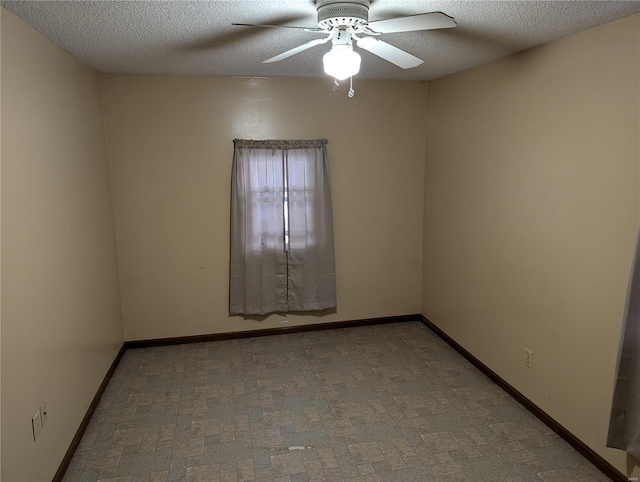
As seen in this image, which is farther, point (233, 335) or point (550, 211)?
point (233, 335)

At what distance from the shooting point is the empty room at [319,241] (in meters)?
2.15

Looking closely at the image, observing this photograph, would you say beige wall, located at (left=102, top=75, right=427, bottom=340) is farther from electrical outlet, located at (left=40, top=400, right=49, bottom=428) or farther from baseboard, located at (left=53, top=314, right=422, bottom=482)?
→ electrical outlet, located at (left=40, top=400, right=49, bottom=428)

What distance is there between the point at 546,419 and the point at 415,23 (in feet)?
7.98

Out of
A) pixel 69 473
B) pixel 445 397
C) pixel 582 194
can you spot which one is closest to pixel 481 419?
pixel 445 397

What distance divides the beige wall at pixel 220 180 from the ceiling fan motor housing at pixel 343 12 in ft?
6.57

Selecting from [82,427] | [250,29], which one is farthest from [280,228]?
[82,427]

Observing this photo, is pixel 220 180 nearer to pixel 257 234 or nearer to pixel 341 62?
pixel 257 234

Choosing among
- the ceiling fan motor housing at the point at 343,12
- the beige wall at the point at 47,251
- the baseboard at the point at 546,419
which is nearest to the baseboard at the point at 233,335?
the beige wall at the point at 47,251

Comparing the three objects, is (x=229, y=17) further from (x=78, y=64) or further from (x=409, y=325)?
(x=409, y=325)

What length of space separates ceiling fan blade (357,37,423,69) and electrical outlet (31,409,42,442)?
7.60 feet

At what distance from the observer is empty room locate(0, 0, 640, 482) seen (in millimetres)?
2146

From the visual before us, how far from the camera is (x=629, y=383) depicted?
84.9 inches

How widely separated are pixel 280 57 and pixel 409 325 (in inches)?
119

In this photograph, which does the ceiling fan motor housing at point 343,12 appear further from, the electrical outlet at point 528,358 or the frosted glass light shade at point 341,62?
the electrical outlet at point 528,358
